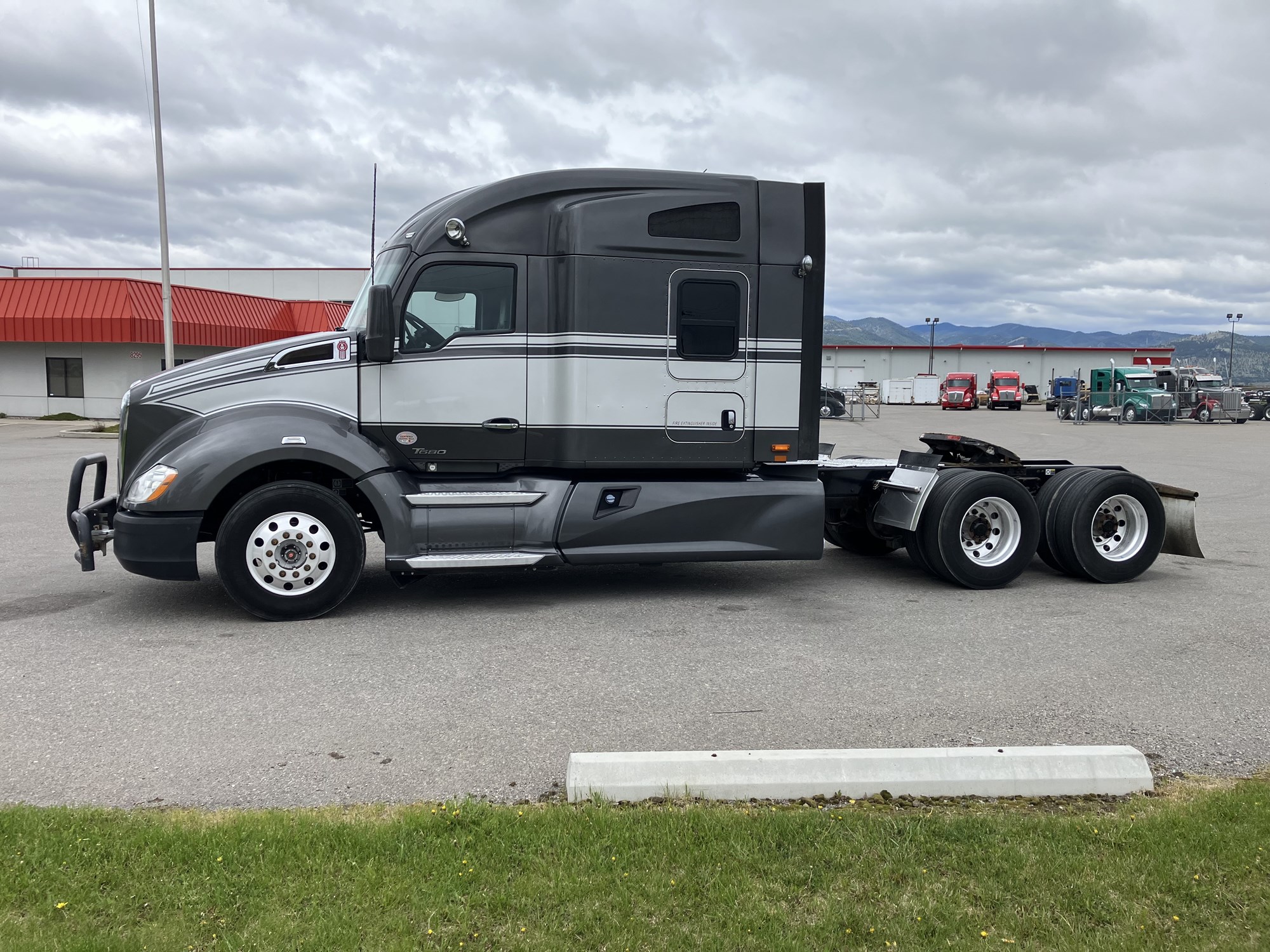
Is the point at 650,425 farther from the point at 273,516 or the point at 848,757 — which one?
the point at 848,757

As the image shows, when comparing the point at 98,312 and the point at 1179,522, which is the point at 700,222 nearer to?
the point at 1179,522

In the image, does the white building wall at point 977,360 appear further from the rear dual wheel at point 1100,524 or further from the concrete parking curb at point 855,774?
the concrete parking curb at point 855,774

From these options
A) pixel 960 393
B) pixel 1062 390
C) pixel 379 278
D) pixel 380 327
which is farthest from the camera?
pixel 1062 390

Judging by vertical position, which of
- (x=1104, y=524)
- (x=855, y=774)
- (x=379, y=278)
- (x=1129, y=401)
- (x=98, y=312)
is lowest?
(x=855, y=774)

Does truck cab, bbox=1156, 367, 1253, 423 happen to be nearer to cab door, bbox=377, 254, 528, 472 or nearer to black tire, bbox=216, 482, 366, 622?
cab door, bbox=377, 254, 528, 472

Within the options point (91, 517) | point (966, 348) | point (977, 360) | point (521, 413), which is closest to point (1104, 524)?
point (521, 413)

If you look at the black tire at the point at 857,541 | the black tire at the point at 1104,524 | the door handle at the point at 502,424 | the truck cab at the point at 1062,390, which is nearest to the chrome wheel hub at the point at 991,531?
the black tire at the point at 1104,524

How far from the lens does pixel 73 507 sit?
24.9ft

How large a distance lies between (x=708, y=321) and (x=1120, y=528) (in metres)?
4.25

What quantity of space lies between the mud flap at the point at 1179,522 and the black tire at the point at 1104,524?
18cm

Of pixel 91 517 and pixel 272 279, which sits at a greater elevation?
pixel 272 279

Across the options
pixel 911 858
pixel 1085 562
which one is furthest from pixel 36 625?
pixel 1085 562

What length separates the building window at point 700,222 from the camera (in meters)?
7.71

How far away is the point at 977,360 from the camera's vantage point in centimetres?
9419
